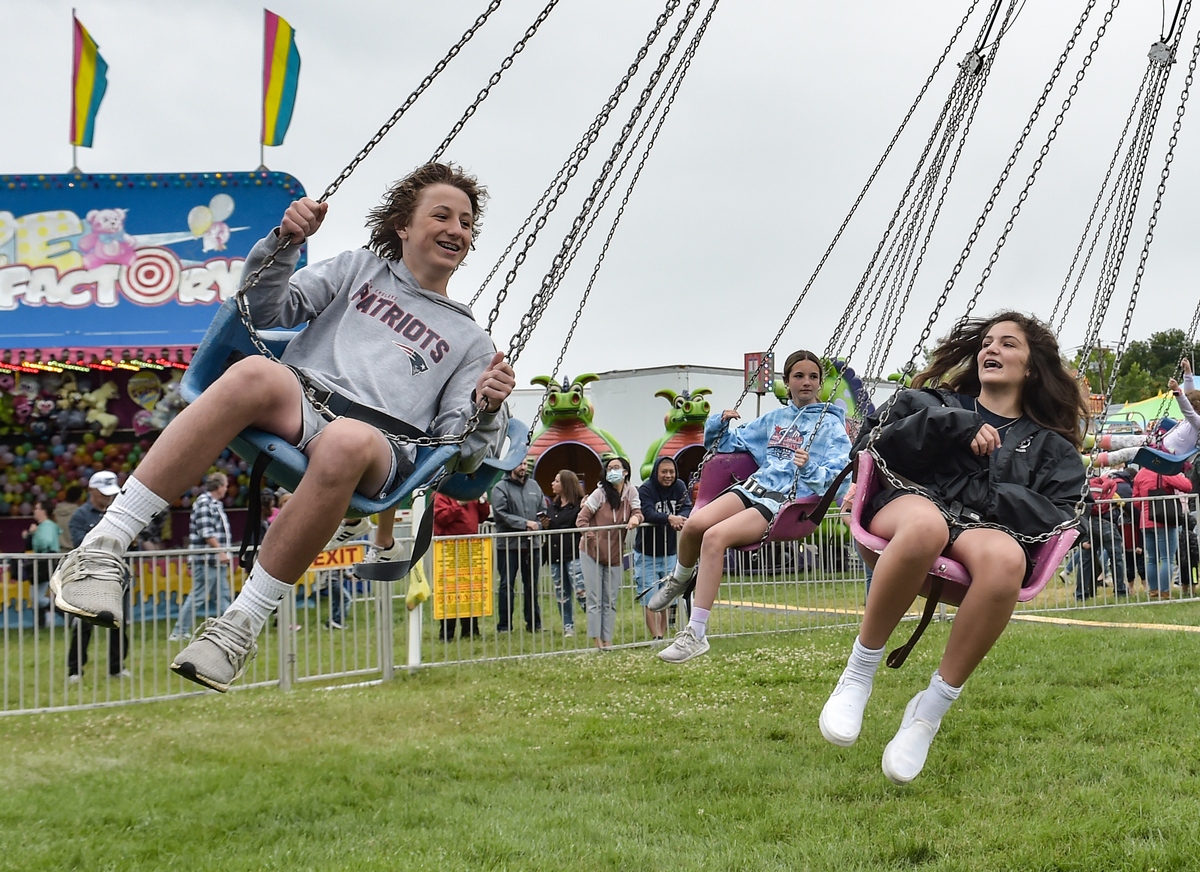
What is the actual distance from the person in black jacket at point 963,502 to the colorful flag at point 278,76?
9670 millimetres

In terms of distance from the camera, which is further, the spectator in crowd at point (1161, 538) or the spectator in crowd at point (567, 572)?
the spectator in crowd at point (1161, 538)

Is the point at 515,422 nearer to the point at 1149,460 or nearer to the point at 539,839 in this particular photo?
the point at 539,839

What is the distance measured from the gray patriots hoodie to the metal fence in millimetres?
3141

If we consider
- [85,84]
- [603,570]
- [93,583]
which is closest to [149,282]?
[85,84]

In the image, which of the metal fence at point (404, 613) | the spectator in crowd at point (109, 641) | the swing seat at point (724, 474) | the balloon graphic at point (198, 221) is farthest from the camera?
the balloon graphic at point (198, 221)

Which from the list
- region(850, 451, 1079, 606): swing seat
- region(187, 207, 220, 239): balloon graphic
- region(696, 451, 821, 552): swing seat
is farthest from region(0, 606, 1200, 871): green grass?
region(187, 207, 220, 239): balloon graphic

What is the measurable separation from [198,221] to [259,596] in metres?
9.20

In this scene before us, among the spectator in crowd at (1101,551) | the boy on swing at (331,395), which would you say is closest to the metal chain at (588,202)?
the boy on swing at (331,395)

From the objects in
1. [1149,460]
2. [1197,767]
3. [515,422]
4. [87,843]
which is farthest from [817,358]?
[87,843]

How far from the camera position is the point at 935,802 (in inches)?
160

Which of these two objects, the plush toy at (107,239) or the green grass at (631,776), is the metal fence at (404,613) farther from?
the plush toy at (107,239)

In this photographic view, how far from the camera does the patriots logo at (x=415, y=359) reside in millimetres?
3074

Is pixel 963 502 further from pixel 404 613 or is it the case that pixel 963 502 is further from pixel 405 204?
pixel 404 613

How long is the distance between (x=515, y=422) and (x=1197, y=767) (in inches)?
114
